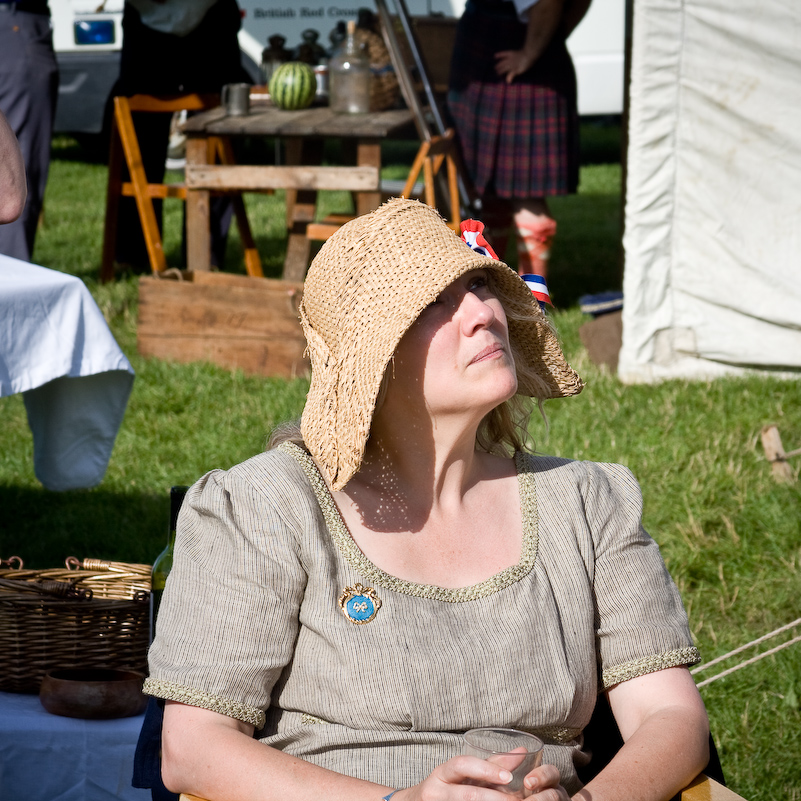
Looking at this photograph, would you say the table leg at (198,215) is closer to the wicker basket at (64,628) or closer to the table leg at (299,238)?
the table leg at (299,238)

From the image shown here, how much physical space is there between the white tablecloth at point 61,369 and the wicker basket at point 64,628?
451mm

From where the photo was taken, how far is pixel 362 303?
1592 millimetres

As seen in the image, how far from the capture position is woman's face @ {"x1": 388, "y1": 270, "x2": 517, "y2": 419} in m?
1.62

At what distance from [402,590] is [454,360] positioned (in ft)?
1.22

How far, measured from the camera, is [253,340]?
16.7ft

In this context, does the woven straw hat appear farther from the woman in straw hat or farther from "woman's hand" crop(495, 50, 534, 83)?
"woman's hand" crop(495, 50, 534, 83)

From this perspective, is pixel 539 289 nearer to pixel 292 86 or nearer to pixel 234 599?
pixel 234 599

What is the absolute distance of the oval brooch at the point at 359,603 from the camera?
5.04 ft

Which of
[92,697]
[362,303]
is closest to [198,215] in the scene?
[92,697]

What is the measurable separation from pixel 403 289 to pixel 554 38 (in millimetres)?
4752

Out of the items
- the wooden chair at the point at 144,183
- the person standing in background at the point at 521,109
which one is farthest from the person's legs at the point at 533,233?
the wooden chair at the point at 144,183

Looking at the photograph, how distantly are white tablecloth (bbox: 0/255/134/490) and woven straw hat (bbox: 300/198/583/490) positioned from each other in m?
0.97

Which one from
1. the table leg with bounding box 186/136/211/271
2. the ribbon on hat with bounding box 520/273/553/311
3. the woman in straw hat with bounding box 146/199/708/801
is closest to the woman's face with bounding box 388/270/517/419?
the woman in straw hat with bounding box 146/199/708/801

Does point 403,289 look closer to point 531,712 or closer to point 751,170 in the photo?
point 531,712
